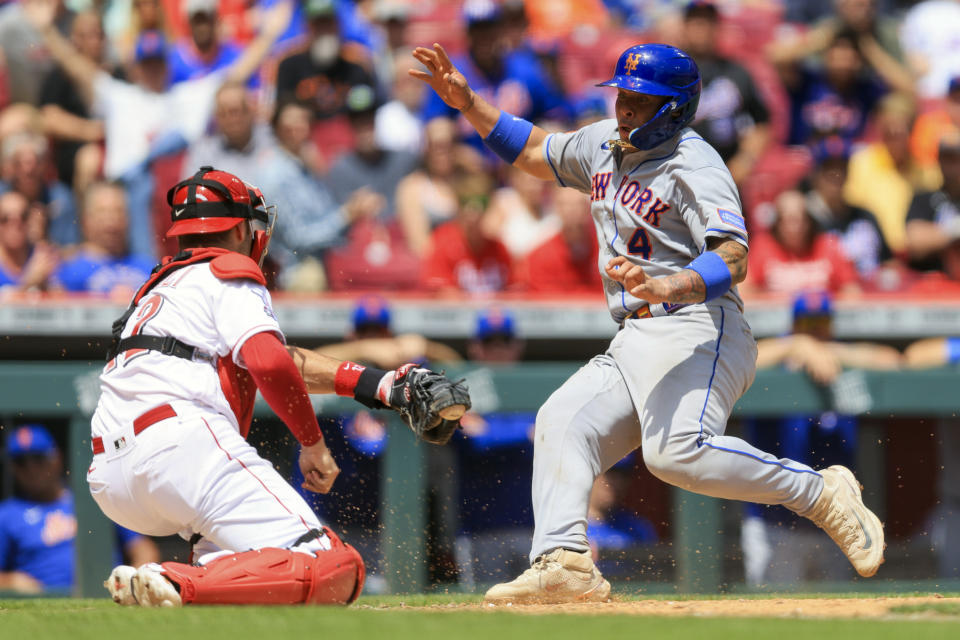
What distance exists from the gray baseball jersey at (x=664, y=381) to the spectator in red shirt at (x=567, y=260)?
3.30m

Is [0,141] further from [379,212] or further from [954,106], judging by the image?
[954,106]

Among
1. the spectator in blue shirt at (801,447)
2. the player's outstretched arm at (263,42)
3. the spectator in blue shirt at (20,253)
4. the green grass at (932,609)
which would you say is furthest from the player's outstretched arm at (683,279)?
the player's outstretched arm at (263,42)

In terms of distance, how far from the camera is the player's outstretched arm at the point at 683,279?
3.78 meters

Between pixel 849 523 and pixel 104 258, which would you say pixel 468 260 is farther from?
pixel 849 523

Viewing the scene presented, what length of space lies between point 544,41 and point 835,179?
8.18ft

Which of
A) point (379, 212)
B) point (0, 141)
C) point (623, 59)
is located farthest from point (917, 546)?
point (0, 141)

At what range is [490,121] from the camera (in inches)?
189

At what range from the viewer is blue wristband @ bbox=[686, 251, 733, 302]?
3881mm

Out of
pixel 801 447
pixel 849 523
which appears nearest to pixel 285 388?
pixel 849 523

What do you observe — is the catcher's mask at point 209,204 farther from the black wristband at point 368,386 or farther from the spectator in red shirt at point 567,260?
the spectator in red shirt at point 567,260

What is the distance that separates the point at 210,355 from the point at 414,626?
125 cm

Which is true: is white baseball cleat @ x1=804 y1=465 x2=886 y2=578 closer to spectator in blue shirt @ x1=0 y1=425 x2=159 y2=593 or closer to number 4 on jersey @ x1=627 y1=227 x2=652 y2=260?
number 4 on jersey @ x1=627 y1=227 x2=652 y2=260

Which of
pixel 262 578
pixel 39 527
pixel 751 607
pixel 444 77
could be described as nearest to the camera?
pixel 262 578

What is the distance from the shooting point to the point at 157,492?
147 inches
